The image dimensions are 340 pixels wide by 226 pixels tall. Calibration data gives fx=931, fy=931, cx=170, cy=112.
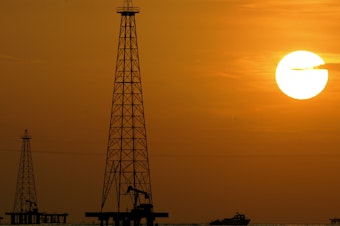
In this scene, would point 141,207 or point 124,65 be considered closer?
point 124,65

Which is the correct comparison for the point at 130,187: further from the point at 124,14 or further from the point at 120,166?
the point at 124,14

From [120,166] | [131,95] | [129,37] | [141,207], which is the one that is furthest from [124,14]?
[141,207]

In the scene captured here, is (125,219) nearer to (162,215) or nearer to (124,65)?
(162,215)

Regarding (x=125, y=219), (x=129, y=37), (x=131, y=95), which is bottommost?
(x=125, y=219)

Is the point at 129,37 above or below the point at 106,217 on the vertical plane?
above

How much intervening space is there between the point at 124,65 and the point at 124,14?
261 inches

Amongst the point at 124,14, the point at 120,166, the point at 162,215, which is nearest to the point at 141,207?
the point at 162,215

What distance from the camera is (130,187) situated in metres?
134

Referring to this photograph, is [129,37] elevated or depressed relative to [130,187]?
elevated

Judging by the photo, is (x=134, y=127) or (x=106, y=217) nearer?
(x=134, y=127)

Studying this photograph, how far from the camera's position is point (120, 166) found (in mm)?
119562

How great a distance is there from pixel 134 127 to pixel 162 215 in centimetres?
2612

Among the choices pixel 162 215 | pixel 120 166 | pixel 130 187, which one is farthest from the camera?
pixel 162 215

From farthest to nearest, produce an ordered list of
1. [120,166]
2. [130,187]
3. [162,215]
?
[162,215] < [130,187] < [120,166]
